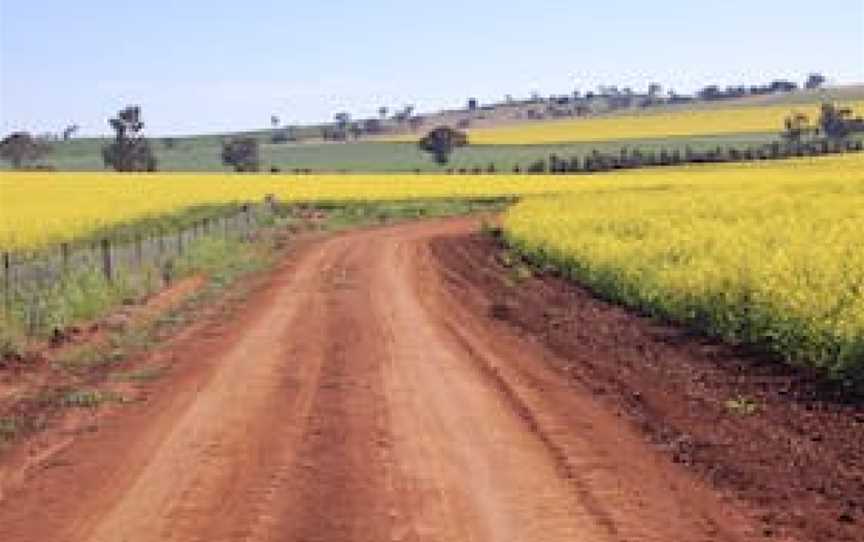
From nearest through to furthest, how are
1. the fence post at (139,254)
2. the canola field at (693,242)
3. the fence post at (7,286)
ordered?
1. the canola field at (693,242)
2. the fence post at (7,286)
3. the fence post at (139,254)

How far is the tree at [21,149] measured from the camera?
17888 centimetres

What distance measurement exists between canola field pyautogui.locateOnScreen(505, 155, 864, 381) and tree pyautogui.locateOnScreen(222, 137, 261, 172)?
118122mm

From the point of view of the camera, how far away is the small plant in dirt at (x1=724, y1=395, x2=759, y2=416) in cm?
1461

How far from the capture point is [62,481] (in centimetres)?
1260

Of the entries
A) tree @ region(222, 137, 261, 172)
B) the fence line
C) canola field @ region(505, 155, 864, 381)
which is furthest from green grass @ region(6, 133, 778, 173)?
the fence line

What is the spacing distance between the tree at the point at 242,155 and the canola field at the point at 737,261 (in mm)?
118122

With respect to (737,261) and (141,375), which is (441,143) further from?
(141,375)

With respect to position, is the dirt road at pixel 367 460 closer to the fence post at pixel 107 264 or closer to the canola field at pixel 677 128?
the fence post at pixel 107 264

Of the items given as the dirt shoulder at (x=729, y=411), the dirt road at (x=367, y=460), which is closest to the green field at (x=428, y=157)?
the dirt shoulder at (x=729, y=411)

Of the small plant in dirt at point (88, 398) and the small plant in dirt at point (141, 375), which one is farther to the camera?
the small plant in dirt at point (141, 375)

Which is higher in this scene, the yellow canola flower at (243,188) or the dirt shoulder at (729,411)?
the dirt shoulder at (729,411)

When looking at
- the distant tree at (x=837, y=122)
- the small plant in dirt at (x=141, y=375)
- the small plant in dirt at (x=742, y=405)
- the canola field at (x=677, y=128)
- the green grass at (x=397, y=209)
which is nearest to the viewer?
the small plant in dirt at (x=742, y=405)

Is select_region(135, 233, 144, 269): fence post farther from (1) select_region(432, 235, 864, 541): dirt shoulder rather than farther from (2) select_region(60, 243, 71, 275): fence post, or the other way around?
(1) select_region(432, 235, 864, 541): dirt shoulder

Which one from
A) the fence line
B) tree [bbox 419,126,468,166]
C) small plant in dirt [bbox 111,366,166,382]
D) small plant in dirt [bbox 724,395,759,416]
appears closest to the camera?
small plant in dirt [bbox 724,395,759,416]
